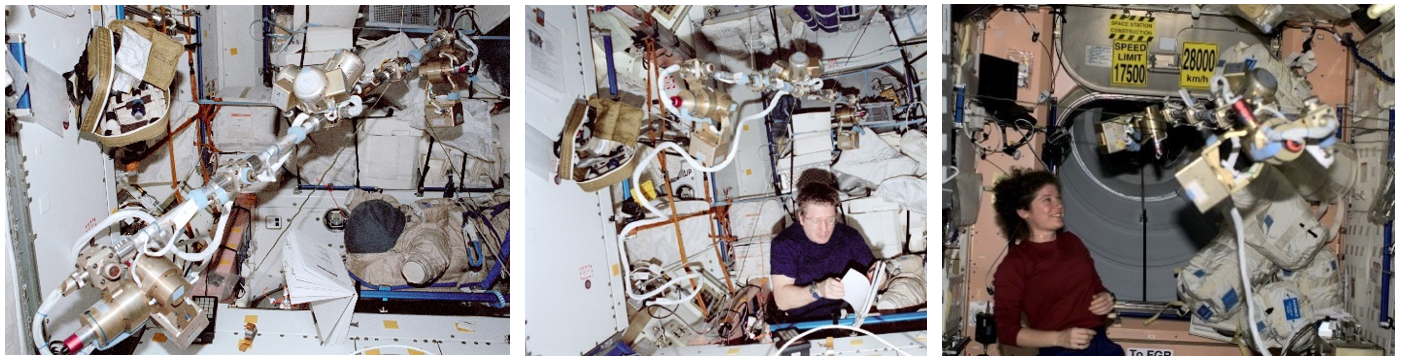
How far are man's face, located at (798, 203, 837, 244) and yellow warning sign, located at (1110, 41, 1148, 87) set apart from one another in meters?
0.89

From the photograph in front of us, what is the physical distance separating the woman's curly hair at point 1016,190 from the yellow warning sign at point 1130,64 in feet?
A: 1.17

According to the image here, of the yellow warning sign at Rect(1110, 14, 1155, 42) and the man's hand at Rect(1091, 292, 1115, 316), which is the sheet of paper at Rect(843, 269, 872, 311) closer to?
the man's hand at Rect(1091, 292, 1115, 316)

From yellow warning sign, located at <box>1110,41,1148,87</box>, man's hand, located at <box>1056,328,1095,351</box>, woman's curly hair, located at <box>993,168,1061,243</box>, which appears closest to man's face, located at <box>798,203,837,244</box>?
woman's curly hair, located at <box>993,168,1061,243</box>

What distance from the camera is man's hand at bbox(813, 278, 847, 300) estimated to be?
7.84 ft

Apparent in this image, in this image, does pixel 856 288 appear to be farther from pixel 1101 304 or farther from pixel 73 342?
pixel 73 342

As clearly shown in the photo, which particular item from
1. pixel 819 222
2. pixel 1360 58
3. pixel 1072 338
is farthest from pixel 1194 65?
pixel 819 222

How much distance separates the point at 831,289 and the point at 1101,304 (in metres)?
0.76

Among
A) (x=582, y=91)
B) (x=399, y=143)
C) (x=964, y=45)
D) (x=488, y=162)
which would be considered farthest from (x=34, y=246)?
(x=964, y=45)

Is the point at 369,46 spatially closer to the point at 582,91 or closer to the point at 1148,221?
the point at 582,91

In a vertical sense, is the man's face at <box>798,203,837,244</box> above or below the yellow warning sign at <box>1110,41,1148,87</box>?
below

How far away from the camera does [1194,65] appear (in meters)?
2.33

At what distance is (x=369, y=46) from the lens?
251 centimetres

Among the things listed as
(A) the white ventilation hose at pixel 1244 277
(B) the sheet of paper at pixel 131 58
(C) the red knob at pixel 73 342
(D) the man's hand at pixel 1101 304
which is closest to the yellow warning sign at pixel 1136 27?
(A) the white ventilation hose at pixel 1244 277

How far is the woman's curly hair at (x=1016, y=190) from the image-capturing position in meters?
2.31
